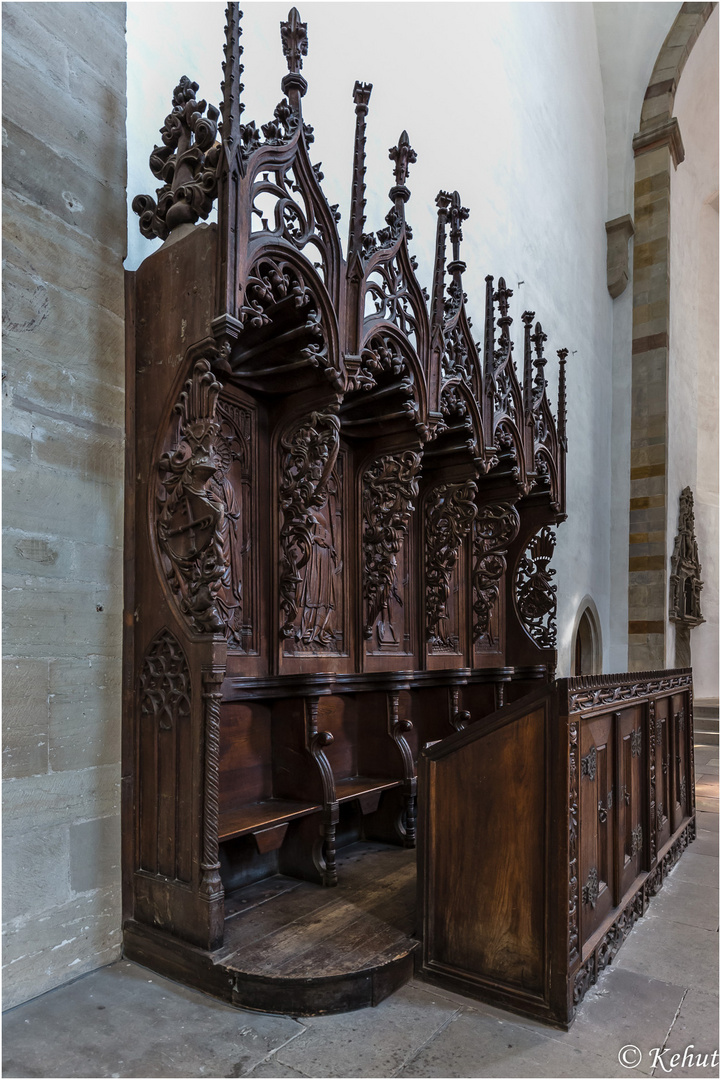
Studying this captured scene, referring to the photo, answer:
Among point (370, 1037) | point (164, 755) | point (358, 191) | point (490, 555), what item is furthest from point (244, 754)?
point (358, 191)

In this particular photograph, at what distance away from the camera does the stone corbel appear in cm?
1044

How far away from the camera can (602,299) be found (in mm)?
10281

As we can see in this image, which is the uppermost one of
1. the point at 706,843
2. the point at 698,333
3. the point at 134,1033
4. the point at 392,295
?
the point at 698,333

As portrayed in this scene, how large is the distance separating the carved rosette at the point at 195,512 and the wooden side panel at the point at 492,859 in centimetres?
106

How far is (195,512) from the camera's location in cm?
268

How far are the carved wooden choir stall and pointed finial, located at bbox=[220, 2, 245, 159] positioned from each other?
0.4 inches

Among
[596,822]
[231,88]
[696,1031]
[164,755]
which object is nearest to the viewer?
[696,1031]

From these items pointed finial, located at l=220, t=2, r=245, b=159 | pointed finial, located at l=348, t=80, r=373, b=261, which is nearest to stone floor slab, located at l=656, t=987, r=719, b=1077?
pointed finial, located at l=348, t=80, r=373, b=261

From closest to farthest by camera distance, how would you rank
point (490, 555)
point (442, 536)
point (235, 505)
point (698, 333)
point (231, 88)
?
point (231, 88)
point (235, 505)
point (442, 536)
point (490, 555)
point (698, 333)

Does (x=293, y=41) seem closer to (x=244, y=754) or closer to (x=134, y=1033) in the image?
(x=244, y=754)

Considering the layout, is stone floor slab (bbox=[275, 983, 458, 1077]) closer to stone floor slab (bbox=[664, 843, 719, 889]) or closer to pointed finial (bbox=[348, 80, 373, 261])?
stone floor slab (bbox=[664, 843, 719, 889])

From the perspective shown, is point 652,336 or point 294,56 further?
point 652,336

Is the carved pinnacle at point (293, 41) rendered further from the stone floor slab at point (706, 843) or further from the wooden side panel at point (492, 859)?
the stone floor slab at point (706, 843)

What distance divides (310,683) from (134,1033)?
1404 millimetres
